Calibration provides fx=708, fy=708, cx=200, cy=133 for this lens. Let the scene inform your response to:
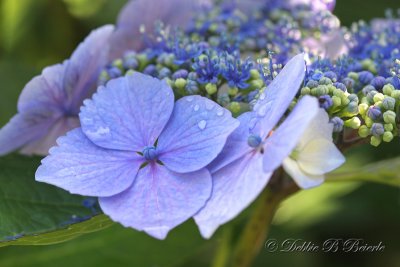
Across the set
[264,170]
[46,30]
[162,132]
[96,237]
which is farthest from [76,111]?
[46,30]

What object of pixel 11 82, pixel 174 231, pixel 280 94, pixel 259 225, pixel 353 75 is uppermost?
pixel 280 94

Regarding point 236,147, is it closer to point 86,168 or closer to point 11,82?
point 86,168

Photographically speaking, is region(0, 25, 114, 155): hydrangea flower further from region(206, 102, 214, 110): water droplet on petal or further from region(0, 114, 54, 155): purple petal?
region(206, 102, 214, 110): water droplet on petal

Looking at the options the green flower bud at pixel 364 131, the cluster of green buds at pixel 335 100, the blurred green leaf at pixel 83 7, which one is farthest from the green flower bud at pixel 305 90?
the blurred green leaf at pixel 83 7

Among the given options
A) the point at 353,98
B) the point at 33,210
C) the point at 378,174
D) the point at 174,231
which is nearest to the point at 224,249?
the point at 174,231

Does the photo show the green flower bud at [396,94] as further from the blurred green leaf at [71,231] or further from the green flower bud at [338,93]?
the blurred green leaf at [71,231]

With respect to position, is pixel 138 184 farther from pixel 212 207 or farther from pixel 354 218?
pixel 354 218
